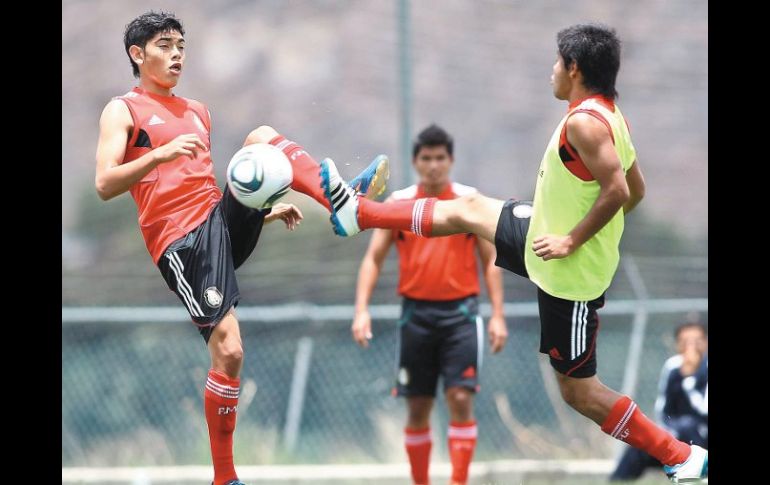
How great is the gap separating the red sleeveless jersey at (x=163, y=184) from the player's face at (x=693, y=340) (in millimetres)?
4102

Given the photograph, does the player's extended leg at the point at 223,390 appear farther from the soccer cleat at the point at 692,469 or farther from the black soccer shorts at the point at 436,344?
the black soccer shorts at the point at 436,344

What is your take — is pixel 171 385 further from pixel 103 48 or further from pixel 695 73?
pixel 695 73

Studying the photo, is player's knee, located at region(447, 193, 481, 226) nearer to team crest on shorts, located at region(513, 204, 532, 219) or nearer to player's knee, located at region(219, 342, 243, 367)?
team crest on shorts, located at region(513, 204, 532, 219)

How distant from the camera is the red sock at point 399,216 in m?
5.25

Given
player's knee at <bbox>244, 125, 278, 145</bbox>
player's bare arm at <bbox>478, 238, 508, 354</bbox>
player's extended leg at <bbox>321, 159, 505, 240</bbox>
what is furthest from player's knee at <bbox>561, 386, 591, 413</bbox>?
player's bare arm at <bbox>478, 238, 508, 354</bbox>

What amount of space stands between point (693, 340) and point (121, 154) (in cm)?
461

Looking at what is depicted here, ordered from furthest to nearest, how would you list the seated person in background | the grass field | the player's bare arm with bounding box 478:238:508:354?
1. the grass field
2. the seated person in background
3. the player's bare arm with bounding box 478:238:508:354

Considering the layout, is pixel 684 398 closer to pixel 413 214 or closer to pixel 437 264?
pixel 437 264

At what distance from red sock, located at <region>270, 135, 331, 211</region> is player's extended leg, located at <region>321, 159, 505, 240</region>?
0.20 feet

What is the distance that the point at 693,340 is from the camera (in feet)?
26.1

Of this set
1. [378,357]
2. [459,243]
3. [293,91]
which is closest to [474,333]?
[459,243]

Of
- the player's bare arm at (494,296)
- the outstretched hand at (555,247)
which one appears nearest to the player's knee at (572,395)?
the outstretched hand at (555,247)

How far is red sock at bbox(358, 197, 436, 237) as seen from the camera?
5.25 m

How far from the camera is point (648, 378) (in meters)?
9.50
